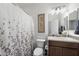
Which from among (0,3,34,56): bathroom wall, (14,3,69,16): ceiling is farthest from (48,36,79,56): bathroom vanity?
(14,3,69,16): ceiling

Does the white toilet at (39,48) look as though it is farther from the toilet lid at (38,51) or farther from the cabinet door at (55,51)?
the cabinet door at (55,51)

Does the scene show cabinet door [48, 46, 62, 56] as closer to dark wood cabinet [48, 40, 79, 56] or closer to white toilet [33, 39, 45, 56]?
dark wood cabinet [48, 40, 79, 56]

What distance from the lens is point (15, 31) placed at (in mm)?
1826

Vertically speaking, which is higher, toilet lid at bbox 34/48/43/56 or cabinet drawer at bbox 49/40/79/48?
cabinet drawer at bbox 49/40/79/48

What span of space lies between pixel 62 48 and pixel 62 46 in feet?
0.11

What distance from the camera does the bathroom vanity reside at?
74.4 inches

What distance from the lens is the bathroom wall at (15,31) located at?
1.66 meters

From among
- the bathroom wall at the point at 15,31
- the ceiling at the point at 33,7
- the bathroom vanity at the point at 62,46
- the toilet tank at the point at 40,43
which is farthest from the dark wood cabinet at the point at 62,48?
the ceiling at the point at 33,7

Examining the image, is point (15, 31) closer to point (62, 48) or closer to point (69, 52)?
point (62, 48)

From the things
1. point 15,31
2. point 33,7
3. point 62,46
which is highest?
point 33,7

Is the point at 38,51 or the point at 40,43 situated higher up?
the point at 40,43

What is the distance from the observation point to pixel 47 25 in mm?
1899

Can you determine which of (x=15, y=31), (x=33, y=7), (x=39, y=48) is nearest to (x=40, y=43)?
(x=39, y=48)

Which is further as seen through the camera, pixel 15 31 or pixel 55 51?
pixel 55 51
